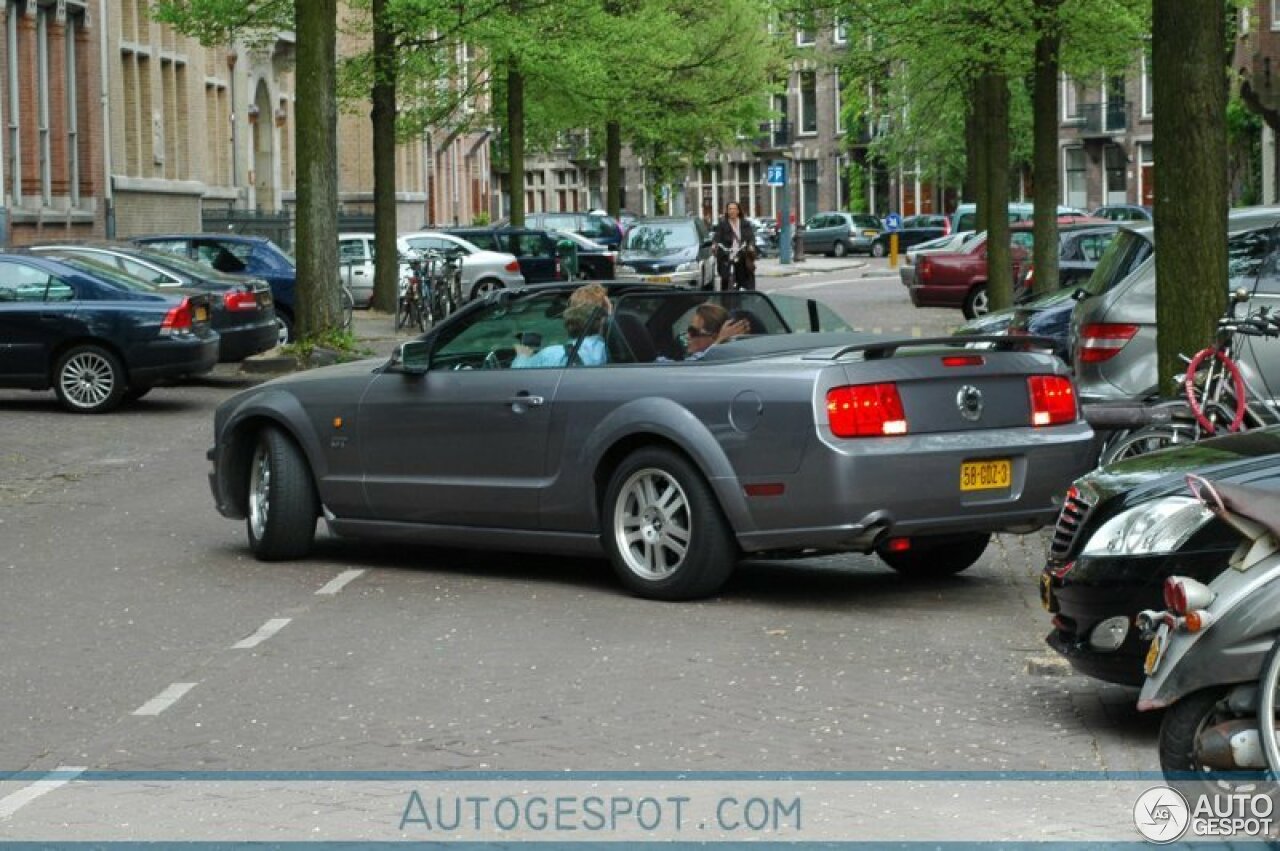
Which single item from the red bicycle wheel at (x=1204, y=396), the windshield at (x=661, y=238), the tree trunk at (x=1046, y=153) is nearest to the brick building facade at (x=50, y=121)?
the windshield at (x=661, y=238)

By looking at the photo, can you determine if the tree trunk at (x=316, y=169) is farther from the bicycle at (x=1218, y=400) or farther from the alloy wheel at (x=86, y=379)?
the bicycle at (x=1218, y=400)

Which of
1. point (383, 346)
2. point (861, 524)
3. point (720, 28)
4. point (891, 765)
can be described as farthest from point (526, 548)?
point (720, 28)

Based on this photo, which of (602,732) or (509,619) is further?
(509,619)

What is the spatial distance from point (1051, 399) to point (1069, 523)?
279 centimetres

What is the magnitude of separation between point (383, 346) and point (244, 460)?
733 inches

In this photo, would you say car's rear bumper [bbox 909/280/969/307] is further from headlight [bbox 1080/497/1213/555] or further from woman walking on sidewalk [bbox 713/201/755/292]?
headlight [bbox 1080/497/1213/555]

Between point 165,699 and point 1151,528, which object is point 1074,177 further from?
point 1151,528

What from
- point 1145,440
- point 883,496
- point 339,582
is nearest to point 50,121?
point 339,582

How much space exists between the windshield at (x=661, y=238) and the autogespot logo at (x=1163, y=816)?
133 feet

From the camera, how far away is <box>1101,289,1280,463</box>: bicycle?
10648 mm

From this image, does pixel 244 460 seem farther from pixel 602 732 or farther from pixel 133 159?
pixel 133 159

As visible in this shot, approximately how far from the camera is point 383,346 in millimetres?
31047

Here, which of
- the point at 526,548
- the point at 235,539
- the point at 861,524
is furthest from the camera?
the point at 235,539

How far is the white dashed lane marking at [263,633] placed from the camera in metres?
9.66
